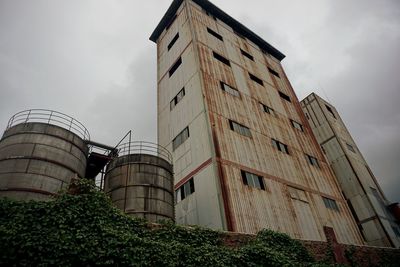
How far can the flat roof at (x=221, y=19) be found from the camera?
31.7m

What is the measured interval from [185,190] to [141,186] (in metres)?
5.59

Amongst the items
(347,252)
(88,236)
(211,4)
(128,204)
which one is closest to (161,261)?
(88,236)

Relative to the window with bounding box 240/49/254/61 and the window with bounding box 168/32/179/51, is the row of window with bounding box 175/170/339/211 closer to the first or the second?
the window with bounding box 240/49/254/61

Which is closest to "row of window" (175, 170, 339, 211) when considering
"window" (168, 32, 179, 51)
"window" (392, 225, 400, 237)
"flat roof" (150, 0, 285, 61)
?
"window" (168, 32, 179, 51)

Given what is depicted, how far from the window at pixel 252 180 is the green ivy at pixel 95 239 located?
233 inches

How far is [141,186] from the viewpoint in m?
14.7

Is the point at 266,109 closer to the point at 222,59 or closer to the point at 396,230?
the point at 222,59

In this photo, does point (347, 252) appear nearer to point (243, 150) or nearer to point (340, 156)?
point (243, 150)

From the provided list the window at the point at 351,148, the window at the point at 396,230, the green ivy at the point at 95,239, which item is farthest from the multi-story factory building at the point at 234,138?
the window at the point at 351,148

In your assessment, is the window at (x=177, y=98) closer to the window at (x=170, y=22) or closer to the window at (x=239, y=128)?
the window at (x=239, y=128)

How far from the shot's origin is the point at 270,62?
34.6 meters

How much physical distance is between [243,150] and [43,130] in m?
12.9

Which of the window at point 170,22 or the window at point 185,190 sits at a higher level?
the window at point 170,22

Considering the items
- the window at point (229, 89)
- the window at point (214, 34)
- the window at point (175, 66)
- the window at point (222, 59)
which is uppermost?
the window at point (214, 34)
